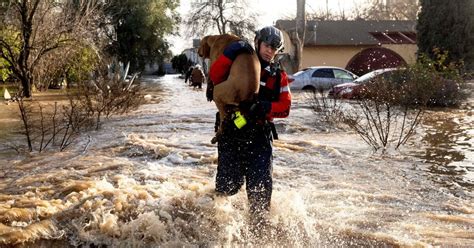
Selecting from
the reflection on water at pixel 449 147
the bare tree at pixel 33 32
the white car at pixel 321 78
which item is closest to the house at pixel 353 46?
the white car at pixel 321 78

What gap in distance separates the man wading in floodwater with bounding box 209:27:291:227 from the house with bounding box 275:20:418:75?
33243 millimetres

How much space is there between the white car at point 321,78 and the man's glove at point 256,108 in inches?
786

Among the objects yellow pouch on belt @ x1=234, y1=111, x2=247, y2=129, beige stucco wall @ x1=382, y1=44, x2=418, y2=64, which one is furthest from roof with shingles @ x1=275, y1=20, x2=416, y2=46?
yellow pouch on belt @ x1=234, y1=111, x2=247, y2=129

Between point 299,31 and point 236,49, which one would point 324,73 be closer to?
point 299,31

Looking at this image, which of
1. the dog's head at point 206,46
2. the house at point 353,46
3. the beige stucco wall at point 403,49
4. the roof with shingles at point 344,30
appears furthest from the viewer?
the roof with shingles at point 344,30

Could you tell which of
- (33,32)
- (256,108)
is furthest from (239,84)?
(33,32)

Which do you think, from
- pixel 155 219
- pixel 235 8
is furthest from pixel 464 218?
pixel 235 8

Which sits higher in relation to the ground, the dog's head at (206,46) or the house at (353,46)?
the house at (353,46)

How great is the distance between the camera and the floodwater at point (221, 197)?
434 cm

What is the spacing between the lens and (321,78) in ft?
79.4

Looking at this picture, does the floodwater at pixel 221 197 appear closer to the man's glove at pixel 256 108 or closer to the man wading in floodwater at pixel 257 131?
the man wading in floodwater at pixel 257 131

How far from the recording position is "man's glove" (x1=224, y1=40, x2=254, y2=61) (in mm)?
3977

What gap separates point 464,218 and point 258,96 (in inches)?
99.7

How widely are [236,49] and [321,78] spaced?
2065 cm
